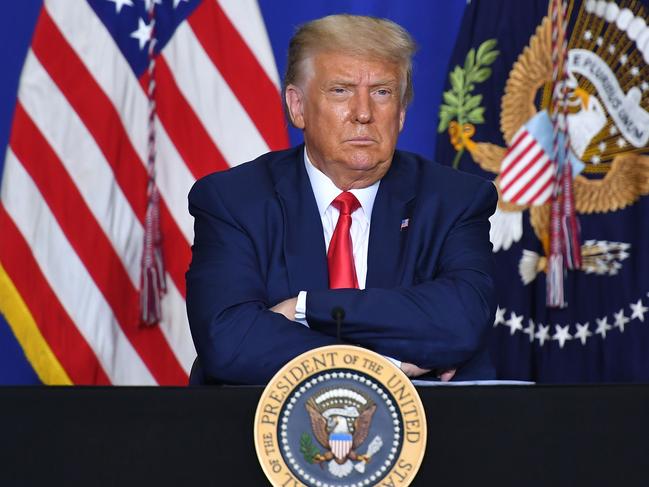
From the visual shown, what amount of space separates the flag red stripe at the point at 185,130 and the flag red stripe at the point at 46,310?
0.65m

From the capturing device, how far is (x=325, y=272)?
2.57 meters

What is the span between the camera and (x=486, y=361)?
2.58 m

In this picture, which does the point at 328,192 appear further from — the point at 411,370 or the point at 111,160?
the point at 111,160

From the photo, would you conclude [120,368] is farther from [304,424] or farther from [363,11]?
[304,424]

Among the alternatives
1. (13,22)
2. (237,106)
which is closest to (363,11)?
(237,106)

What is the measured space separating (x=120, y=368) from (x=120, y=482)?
242cm

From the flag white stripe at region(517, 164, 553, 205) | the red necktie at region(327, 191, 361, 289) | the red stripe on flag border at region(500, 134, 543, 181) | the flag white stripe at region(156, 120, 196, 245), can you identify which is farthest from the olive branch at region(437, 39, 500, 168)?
the red necktie at region(327, 191, 361, 289)

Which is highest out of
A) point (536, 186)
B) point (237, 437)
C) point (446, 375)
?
point (536, 186)

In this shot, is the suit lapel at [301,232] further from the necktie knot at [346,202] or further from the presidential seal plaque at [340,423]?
the presidential seal plaque at [340,423]

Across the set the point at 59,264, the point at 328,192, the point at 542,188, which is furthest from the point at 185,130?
the point at 328,192

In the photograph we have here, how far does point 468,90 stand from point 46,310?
168 centimetres

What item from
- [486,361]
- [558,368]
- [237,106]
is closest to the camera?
[486,361]

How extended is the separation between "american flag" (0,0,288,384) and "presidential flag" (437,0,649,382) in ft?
2.51

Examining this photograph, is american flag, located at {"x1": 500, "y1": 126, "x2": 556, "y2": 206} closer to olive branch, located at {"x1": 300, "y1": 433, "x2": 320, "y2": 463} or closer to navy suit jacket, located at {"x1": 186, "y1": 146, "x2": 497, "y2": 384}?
navy suit jacket, located at {"x1": 186, "y1": 146, "x2": 497, "y2": 384}
